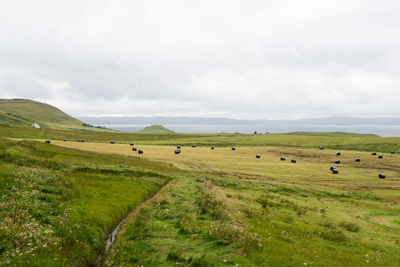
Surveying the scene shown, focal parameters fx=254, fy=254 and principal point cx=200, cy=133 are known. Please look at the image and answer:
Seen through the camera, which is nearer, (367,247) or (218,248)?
(218,248)

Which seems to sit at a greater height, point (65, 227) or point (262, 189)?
point (65, 227)

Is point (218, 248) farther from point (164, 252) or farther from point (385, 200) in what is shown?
point (385, 200)

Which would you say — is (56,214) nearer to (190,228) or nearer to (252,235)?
(190,228)

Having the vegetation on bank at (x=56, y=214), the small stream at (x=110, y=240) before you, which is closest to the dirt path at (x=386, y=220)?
the vegetation on bank at (x=56, y=214)

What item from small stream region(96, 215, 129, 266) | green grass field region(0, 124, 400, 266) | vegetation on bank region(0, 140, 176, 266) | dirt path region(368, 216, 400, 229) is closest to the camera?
vegetation on bank region(0, 140, 176, 266)

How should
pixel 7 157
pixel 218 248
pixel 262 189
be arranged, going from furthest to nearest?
pixel 262 189 → pixel 7 157 → pixel 218 248

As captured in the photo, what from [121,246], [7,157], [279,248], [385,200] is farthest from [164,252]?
[385,200]

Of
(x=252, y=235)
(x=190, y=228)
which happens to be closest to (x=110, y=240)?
(x=190, y=228)

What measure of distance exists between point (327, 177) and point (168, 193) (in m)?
44.1

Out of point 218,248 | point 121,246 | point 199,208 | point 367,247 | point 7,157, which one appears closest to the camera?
point 218,248

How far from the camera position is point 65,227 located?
15234 mm

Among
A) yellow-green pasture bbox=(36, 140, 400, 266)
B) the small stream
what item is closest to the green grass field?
yellow-green pasture bbox=(36, 140, 400, 266)

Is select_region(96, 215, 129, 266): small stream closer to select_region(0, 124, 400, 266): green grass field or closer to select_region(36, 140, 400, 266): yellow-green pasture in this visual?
select_region(0, 124, 400, 266): green grass field

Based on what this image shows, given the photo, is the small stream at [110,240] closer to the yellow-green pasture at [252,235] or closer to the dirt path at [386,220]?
the yellow-green pasture at [252,235]
